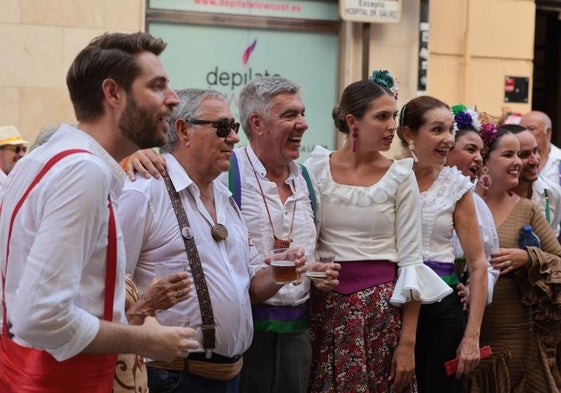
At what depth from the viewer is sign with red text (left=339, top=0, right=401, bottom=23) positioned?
10.7 m

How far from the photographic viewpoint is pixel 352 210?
15.6ft

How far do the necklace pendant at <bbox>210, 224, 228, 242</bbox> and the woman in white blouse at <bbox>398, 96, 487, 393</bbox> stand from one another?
61.3 inches

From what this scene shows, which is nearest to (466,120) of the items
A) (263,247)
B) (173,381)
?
(263,247)

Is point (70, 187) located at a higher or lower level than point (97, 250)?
higher

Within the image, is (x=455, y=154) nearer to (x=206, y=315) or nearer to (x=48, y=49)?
(x=206, y=315)

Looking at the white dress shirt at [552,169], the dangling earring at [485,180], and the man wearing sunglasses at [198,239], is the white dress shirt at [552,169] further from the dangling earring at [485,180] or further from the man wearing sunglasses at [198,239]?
the man wearing sunglasses at [198,239]

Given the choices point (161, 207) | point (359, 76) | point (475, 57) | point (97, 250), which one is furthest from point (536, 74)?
point (97, 250)

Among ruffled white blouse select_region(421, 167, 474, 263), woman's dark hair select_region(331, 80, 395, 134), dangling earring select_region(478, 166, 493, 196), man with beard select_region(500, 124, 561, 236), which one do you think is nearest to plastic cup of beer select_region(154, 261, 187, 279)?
woman's dark hair select_region(331, 80, 395, 134)

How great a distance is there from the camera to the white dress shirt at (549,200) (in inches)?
266

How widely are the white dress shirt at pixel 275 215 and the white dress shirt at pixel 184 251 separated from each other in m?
0.56

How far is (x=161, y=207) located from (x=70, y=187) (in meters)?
1.19

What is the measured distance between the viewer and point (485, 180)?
6.02m

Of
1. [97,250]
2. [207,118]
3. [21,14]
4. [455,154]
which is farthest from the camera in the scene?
[21,14]

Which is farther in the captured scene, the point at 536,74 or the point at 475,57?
the point at 536,74
